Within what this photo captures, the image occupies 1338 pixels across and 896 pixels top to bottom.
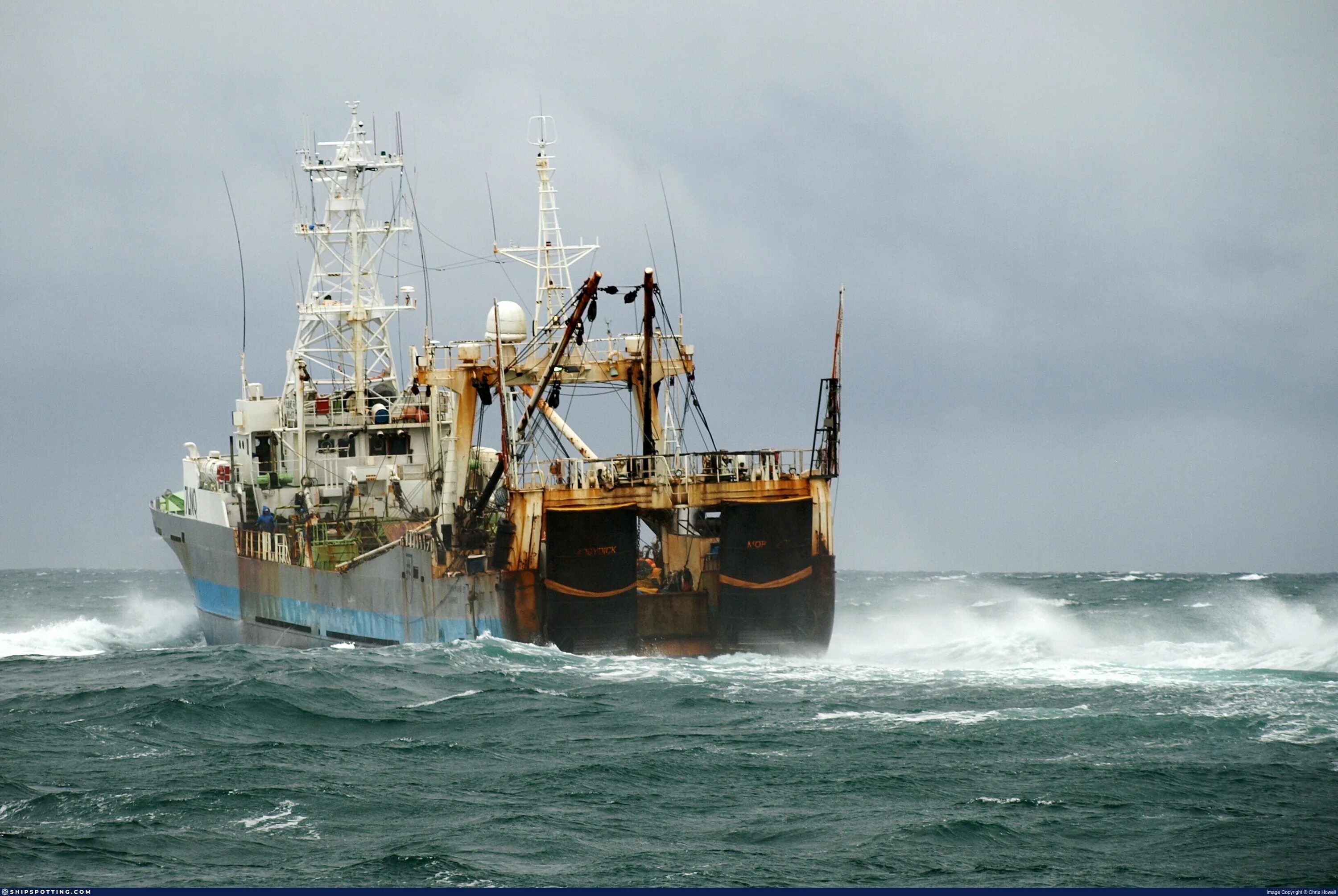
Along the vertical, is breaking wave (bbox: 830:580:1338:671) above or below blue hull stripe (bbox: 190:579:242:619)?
below

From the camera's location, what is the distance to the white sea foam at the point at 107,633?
157ft

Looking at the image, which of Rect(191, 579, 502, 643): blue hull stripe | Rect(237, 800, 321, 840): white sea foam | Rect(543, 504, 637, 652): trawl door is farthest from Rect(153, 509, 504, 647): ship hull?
Rect(237, 800, 321, 840): white sea foam

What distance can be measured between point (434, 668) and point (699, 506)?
22.5 ft

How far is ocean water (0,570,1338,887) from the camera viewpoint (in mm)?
17594

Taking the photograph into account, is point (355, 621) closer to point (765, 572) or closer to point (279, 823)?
point (765, 572)

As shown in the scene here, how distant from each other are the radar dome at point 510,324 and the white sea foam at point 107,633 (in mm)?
13374

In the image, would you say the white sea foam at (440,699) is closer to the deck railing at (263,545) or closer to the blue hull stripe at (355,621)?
the blue hull stripe at (355,621)

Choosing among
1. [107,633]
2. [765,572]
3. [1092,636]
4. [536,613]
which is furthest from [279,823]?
[107,633]

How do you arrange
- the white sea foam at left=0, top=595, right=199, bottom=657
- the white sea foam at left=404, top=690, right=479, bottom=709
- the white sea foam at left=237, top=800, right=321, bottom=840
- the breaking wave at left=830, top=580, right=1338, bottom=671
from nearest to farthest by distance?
1. the white sea foam at left=237, top=800, right=321, bottom=840
2. the white sea foam at left=404, top=690, right=479, bottom=709
3. the breaking wave at left=830, top=580, right=1338, bottom=671
4. the white sea foam at left=0, top=595, right=199, bottom=657

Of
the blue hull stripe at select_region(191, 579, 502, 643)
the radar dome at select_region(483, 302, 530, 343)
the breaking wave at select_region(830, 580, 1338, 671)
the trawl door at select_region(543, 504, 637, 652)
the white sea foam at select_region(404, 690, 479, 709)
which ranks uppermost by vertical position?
the radar dome at select_region(483, 302, 530, 343)

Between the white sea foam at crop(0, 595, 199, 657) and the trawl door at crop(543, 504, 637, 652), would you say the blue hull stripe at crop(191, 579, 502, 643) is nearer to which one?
the trawl door at crop(543, 504, 637, 652)

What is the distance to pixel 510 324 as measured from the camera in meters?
42.8

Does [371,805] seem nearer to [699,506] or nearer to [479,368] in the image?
[699,506]

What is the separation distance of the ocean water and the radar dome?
9.59 meters
